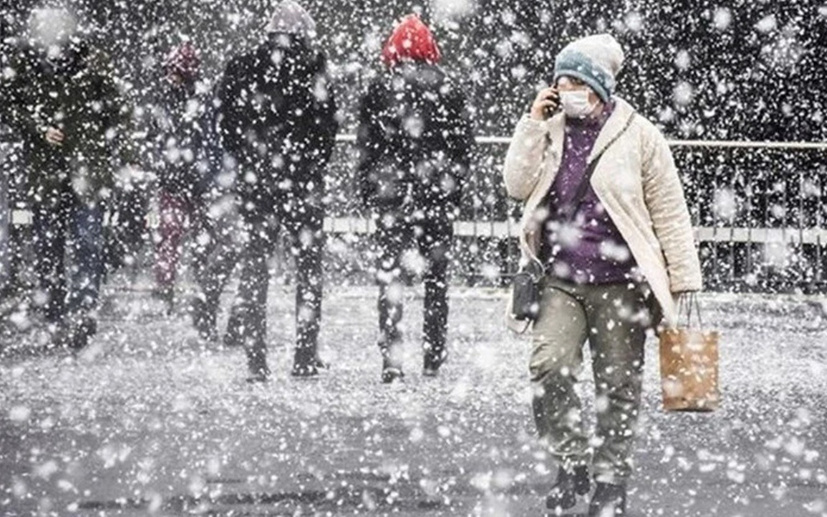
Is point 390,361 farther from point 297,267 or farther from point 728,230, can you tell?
point 728,230

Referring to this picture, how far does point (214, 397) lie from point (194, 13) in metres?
9.92

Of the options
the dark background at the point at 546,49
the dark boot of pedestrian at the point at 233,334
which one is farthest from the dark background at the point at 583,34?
the dark boot of pedestrian at the point at 233,334

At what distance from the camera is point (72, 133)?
37.4 feet

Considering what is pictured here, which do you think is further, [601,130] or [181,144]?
[181,144]

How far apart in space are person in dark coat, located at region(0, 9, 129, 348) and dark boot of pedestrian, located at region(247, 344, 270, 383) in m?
1.85

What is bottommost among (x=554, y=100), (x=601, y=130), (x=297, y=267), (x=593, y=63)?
(x=297, y=267)

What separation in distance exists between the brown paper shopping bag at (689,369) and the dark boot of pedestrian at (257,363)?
3.99 meters

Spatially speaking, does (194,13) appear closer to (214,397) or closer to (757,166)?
(757,166)

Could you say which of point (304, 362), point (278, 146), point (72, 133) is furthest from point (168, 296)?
point (278, 146)

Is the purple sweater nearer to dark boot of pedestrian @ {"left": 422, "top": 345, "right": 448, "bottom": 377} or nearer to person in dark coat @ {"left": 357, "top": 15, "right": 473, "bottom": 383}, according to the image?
person in dark coat @ {"left": 357, "top": 15, "right": 473, "bottom": 383}

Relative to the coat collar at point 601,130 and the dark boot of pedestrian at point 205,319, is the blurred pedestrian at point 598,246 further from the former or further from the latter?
the dark boot of pedestrian at point 205,319

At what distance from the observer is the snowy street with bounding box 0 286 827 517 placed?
677 centimetres

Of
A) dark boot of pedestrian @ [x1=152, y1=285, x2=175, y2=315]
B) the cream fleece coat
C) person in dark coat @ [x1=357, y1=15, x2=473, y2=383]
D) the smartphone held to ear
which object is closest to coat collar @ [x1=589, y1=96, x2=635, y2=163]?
the cream fleece coat

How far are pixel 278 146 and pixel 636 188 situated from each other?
147 inches
